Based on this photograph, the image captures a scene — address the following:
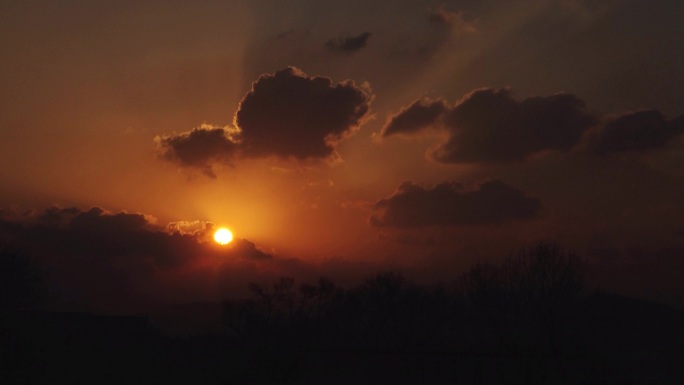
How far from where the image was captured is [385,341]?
88.1 m

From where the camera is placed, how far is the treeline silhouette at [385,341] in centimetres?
4016

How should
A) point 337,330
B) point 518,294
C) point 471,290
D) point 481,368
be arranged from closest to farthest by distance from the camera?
point 481,368
point 518,294
point 471,290
point 337,330

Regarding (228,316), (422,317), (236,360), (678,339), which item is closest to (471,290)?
(422,317)

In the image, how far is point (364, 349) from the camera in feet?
160

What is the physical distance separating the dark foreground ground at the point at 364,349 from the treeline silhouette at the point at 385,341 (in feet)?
0.33

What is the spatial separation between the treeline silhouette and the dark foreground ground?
101 millimetres

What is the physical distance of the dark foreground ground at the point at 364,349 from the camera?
129 feet

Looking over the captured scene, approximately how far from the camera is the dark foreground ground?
39250mm

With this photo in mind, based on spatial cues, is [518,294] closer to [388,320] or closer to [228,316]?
[388,320]

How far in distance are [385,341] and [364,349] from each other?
4017cm

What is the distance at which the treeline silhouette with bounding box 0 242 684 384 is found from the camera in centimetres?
4016

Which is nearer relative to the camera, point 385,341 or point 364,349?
point 364,349

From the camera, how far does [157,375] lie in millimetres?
42625

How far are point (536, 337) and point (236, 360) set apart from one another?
41.0 m
